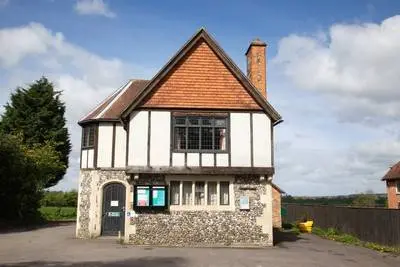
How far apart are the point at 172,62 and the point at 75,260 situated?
31.2 feet

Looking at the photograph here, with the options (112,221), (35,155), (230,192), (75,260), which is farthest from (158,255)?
(35,155)

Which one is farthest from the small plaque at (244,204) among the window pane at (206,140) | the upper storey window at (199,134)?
the window pane at (206,140)

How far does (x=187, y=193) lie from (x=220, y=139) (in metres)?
2.70

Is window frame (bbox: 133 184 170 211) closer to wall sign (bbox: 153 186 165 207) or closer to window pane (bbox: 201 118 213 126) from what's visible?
wall sign (bbox: 153 186 165 207)

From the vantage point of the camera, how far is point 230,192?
19250mm

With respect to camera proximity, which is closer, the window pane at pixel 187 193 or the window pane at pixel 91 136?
the window pane at pixel 187 193

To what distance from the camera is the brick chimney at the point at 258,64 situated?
25781 millimetres

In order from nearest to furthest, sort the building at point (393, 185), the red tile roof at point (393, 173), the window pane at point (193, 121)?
1. the window pane at point (193, 121)
2. the building at point (393, 185)
3. the red tile roof at point (393, 173)

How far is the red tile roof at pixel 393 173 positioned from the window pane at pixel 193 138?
30930mm

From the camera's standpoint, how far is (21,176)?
28922 mm

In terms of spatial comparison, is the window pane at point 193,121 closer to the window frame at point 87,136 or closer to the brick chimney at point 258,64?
the window frame at point 87,136

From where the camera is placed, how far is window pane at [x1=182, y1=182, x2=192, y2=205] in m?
19.3

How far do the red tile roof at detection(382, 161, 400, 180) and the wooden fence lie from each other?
16.2m

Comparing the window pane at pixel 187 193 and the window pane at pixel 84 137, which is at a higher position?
the window pane at pixel 84 137
